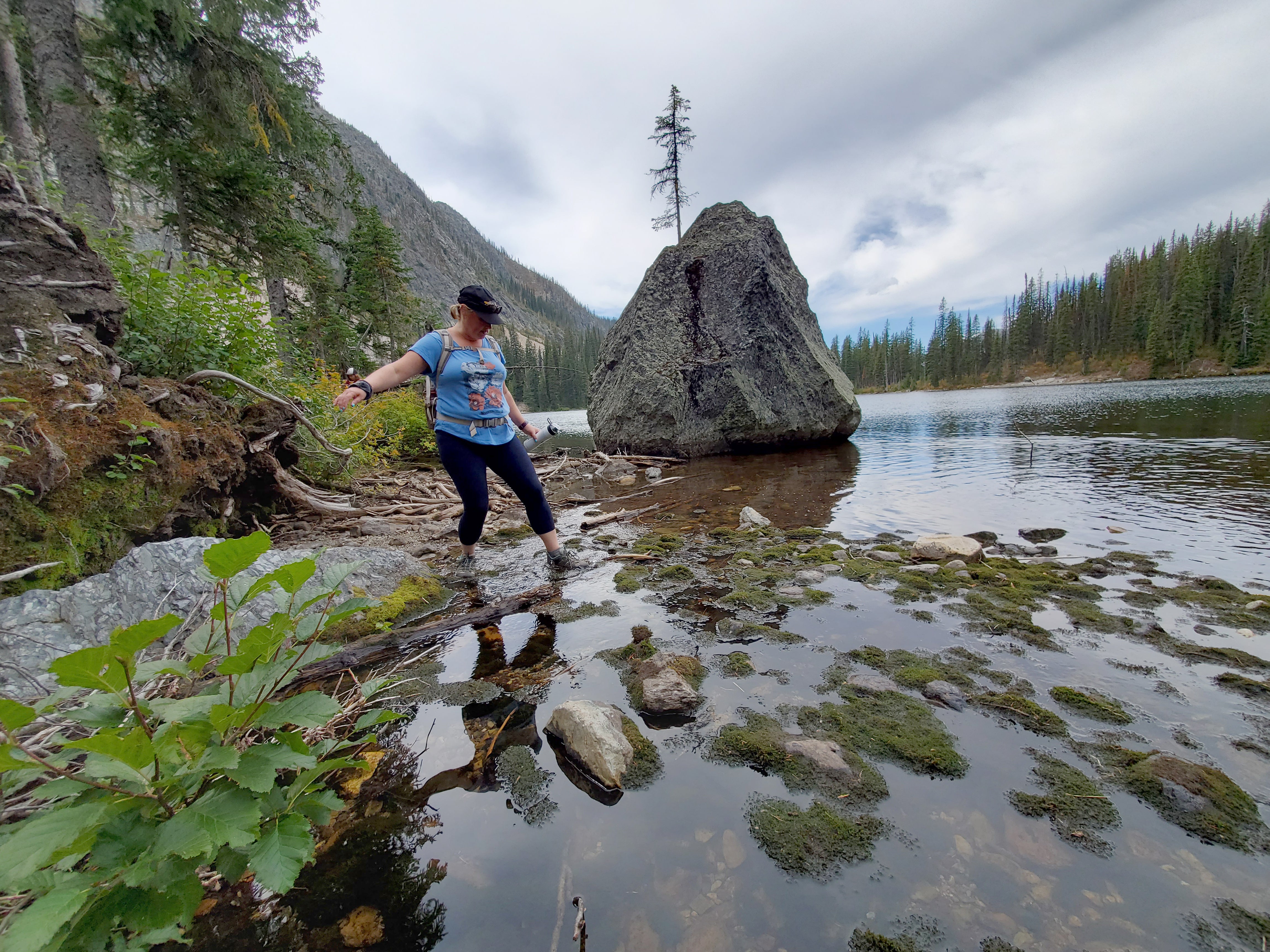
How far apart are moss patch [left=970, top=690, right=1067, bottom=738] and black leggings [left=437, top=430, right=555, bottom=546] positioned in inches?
153

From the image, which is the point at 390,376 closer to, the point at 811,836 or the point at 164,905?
the point at 164,905

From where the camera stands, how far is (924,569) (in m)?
4.77

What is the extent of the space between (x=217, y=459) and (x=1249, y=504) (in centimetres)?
1311

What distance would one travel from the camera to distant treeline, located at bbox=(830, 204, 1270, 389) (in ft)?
196

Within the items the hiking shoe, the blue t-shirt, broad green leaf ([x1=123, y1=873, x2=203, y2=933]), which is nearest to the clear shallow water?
the hiking shoe

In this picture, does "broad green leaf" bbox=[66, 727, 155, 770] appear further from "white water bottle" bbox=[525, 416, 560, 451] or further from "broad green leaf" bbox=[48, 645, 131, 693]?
"white water bottle" bbox=[525, 416, 560, 451]

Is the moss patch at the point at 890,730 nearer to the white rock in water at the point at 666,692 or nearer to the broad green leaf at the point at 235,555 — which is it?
the white rock in water at the point at 666,692

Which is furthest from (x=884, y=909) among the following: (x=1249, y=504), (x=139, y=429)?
(x=1249, y=504)

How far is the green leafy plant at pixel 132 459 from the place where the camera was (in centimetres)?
378

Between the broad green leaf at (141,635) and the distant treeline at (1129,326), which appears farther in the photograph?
the distant treeline at (1129,326)

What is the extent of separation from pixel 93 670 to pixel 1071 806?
10.6ft

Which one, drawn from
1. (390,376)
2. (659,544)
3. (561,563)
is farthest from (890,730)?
(390,376)

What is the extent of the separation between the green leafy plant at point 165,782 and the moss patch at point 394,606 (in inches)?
78.5

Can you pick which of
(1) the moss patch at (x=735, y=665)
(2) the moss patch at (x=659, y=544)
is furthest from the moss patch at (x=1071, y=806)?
(2) the moss patch at (x=659, y=544)
